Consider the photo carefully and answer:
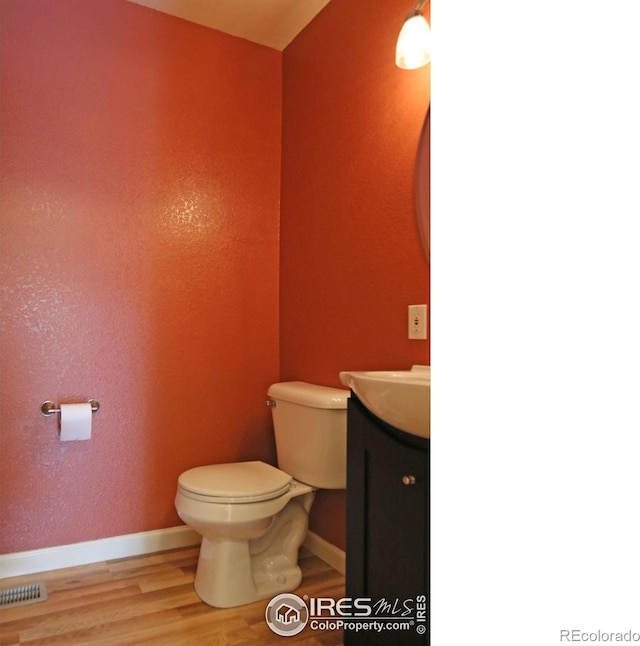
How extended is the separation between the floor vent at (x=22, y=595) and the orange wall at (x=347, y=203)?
1.10 metres

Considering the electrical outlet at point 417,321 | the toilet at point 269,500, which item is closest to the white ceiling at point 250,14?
the electrical outlet at point 417,321

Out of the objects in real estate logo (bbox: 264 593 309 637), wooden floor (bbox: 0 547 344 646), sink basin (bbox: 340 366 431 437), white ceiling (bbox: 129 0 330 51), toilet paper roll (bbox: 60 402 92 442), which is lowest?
real estate logo (bbox: 264 593 309 637)

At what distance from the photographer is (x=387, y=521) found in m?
1.26

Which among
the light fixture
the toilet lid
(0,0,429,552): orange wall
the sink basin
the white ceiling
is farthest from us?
the white ceiling

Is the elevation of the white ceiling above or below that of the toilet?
above

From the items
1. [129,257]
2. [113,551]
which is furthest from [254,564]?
[129,257]

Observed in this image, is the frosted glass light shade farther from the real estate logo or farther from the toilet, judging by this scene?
the real estate logo

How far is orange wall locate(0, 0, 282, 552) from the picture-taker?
7.15 ft

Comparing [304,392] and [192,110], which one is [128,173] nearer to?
[192,110]

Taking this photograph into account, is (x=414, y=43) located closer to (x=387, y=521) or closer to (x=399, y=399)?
(x=399, y=399)

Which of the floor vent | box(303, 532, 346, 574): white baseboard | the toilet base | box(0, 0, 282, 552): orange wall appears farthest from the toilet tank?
the floor vent

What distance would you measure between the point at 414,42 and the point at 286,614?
1906 millimetres

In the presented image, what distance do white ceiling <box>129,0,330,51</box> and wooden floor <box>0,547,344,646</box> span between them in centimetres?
242
